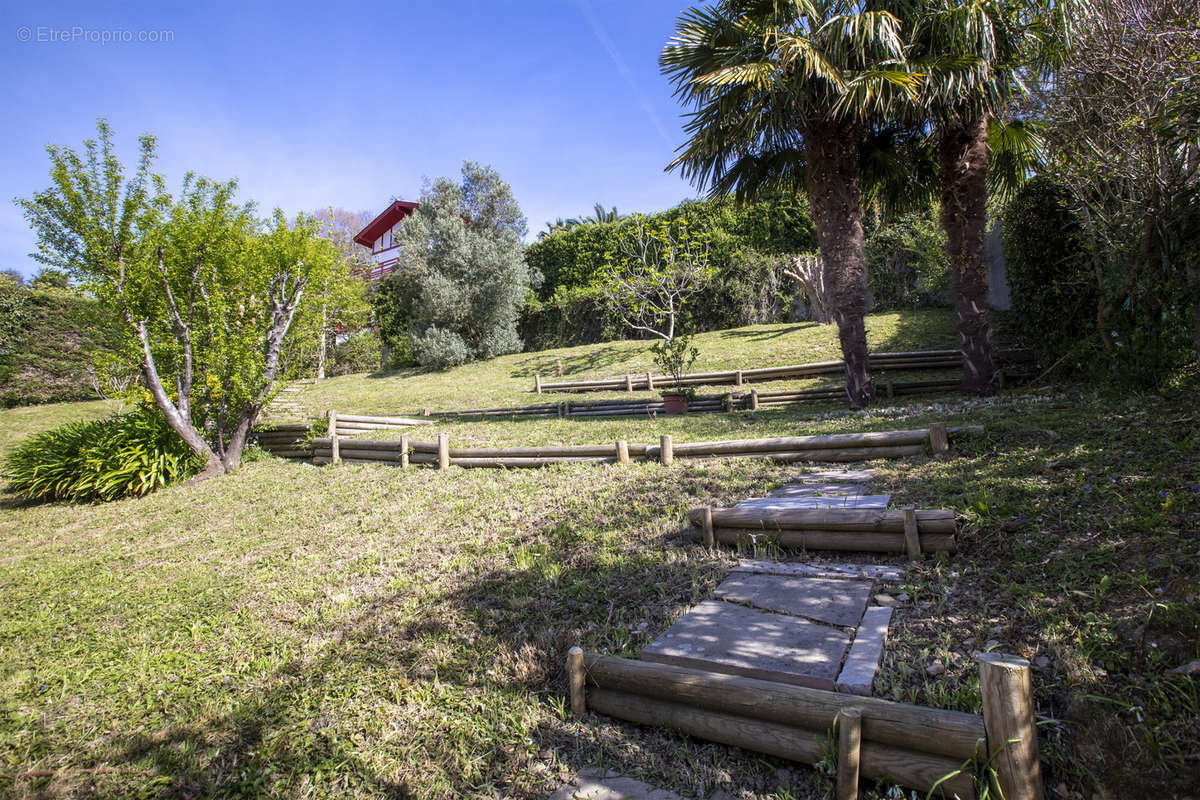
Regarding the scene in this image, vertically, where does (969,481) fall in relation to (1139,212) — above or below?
below

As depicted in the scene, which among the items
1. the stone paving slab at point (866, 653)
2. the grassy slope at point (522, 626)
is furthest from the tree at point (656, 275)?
the stone paving slab at point (866, 653)

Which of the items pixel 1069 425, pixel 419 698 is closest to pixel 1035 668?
pixel 419 698

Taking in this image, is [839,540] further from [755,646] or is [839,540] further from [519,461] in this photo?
[519,461]

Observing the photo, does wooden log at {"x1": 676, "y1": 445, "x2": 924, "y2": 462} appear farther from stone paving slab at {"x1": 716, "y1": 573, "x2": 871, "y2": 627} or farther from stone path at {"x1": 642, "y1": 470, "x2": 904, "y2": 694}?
stone paving slab at {"x1": 716, "y1": 573, "x2": 871, "y2": 627}

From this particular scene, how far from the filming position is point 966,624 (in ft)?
8.95

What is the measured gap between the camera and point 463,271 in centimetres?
2219

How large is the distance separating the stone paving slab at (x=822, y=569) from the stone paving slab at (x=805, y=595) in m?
0.06

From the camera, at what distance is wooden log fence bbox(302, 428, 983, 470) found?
5.64 meters

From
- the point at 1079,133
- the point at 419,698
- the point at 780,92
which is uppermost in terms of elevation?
the point at 780,92

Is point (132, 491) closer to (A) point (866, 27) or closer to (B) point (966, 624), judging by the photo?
(B) point (966, 624)

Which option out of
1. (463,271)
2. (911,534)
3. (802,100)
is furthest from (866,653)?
(463,271)

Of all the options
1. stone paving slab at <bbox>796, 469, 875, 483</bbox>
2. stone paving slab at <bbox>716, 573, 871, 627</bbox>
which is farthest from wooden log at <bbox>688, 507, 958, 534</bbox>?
stone paving slab at <bbox>796, 469, 875, 483</bbox>

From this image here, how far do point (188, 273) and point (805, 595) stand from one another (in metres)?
10.5

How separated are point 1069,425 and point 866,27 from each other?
5466 millimetres
